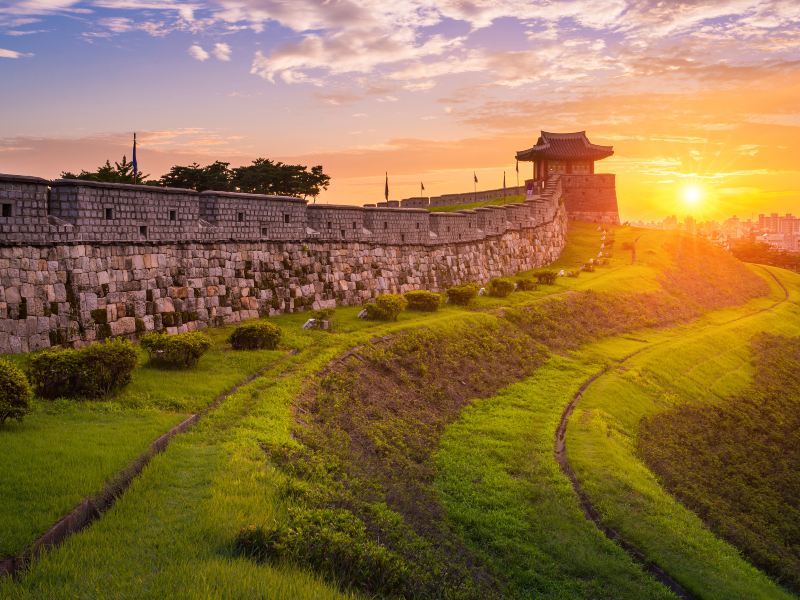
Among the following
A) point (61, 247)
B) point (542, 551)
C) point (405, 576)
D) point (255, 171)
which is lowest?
point (542, 551)

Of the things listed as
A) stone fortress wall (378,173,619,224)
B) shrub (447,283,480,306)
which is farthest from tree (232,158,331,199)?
shrub (447,283,480,306)

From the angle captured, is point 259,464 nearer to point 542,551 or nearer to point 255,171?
point 542,551

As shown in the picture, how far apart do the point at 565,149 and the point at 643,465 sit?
5501cm

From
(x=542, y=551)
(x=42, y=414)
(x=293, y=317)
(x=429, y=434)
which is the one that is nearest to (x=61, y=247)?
(x=42, y=414)

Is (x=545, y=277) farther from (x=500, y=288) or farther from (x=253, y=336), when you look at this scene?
(x=253, y=336)

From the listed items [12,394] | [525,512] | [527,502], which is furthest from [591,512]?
[12,394]

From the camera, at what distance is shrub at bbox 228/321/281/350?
20.4 m

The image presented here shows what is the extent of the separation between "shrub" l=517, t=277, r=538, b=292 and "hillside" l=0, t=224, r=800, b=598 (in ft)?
31.7

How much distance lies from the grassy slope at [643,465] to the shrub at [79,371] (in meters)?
11.5

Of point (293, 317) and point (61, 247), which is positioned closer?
point (61, 247)

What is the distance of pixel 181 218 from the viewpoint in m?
22.0

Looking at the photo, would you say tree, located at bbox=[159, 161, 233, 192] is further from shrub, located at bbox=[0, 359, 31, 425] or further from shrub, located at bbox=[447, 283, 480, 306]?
shrub, located at bbox=[0, 359, 31, 425]

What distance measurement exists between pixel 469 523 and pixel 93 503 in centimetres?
758

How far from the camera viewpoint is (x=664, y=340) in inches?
1404
